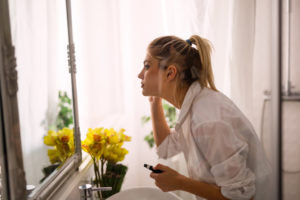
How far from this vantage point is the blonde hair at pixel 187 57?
2.56 feet

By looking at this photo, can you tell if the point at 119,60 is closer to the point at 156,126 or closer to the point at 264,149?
the point at 156,126

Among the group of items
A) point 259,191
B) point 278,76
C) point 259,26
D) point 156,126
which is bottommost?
point 259,191

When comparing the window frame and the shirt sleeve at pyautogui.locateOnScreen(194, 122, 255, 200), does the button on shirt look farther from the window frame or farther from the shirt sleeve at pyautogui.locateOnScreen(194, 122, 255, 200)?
the window frame

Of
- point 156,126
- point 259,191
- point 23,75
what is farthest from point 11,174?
point 259,191

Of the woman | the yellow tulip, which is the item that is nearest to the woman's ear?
the woman

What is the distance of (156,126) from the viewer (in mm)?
926

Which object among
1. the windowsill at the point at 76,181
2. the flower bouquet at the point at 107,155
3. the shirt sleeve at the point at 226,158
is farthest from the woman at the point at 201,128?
the windowsill at the point at 76,181

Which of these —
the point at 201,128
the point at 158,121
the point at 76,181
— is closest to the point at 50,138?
the point at 76,181

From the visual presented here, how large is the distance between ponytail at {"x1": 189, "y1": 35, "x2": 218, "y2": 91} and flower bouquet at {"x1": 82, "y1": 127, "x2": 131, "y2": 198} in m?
0.35

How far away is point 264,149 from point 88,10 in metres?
0.83

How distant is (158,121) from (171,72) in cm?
21

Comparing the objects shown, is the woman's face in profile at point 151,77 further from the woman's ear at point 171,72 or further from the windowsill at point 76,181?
the windowsill at point 76,181

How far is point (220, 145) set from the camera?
71 centimetres

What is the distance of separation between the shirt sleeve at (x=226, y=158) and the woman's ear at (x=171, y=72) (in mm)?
178
